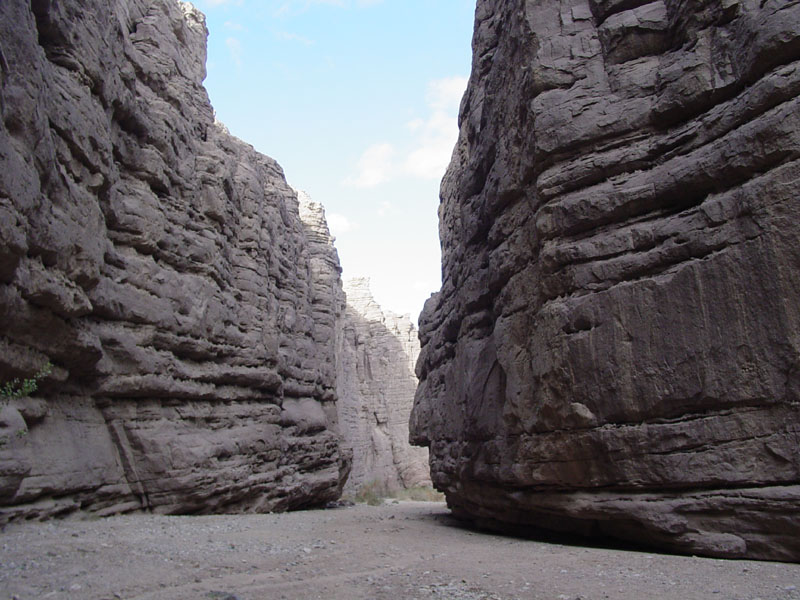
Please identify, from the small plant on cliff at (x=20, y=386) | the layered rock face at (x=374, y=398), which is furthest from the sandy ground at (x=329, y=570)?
the layered rock face at (x=374, y=398)

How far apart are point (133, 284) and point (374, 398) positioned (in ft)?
90.9

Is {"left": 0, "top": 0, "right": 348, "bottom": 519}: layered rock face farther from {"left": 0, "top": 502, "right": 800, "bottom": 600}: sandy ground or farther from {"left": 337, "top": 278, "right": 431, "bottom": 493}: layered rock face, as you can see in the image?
{"left": 337, "top": 278, "right": 431, "bottom": 493}: layered rock face

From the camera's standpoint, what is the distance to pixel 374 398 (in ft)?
121

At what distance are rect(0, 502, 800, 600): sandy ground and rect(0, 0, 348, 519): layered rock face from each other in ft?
6.11

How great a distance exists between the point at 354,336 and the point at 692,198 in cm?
2817

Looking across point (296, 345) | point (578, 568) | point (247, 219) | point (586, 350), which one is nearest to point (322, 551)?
point (578, 568)

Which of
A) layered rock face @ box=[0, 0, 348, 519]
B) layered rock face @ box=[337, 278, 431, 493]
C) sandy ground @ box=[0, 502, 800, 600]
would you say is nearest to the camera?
sandy ground @ box=[0, 502, 800, 600]

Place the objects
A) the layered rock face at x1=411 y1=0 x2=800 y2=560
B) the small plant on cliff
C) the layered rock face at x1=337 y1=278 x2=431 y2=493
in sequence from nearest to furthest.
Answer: the layered rock face at x1=411 y1=0 x2=800 y2=560, the small plant on cliff, the layered rock face at x1=337 y1=278 x2=431 y2=493

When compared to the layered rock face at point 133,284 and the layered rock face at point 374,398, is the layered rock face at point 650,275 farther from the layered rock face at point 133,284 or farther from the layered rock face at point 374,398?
the layered rock face at point 374,398

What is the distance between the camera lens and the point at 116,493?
905 cm

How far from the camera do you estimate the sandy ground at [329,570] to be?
4.19 meters

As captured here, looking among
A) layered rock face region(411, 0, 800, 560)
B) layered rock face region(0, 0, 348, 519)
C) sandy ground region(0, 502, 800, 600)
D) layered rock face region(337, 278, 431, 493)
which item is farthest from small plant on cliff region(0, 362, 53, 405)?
layered rock face region(337, 278, 431, 493)

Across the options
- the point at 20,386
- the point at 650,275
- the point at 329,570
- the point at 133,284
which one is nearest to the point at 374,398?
the point at 133,284

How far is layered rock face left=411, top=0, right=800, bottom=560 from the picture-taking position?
17.4 feet
